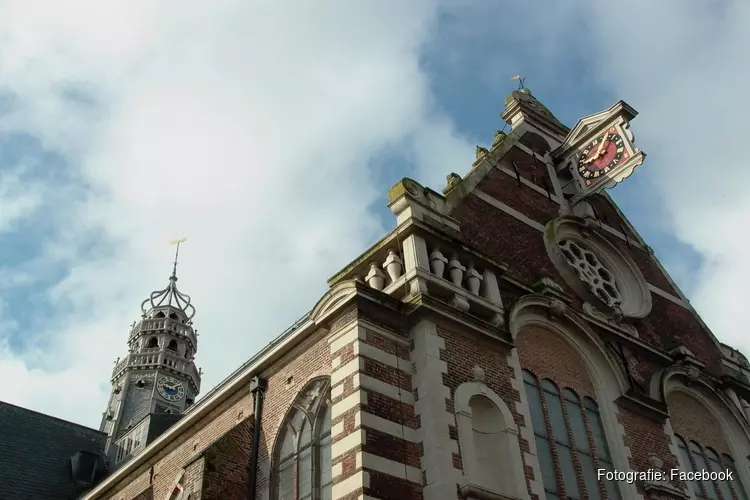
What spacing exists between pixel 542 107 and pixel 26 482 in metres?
18.6

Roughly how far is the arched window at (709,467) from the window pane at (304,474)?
768 cm

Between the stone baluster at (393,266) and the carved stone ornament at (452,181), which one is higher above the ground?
the carved stone ornament at (452,181)

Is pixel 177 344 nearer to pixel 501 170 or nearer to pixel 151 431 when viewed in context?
pixel 151 431

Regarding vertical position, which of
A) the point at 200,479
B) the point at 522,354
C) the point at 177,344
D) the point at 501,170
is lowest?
the point at 200,479

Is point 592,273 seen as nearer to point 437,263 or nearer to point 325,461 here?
point 437,263

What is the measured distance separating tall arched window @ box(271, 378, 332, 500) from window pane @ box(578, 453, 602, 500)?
180 inches

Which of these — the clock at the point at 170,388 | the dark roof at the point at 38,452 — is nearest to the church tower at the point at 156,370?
the clock at the point at 170,388

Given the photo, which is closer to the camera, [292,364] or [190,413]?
[292,364]

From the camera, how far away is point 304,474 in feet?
43.8

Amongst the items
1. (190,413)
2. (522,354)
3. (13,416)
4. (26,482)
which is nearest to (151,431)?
(13,416)

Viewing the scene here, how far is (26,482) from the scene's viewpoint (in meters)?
24.2

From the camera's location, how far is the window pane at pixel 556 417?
14234mm

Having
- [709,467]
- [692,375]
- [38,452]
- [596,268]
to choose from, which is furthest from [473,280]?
[38,452]

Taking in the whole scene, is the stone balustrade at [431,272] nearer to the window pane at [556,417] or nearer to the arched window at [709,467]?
the window pane at [556,417]
